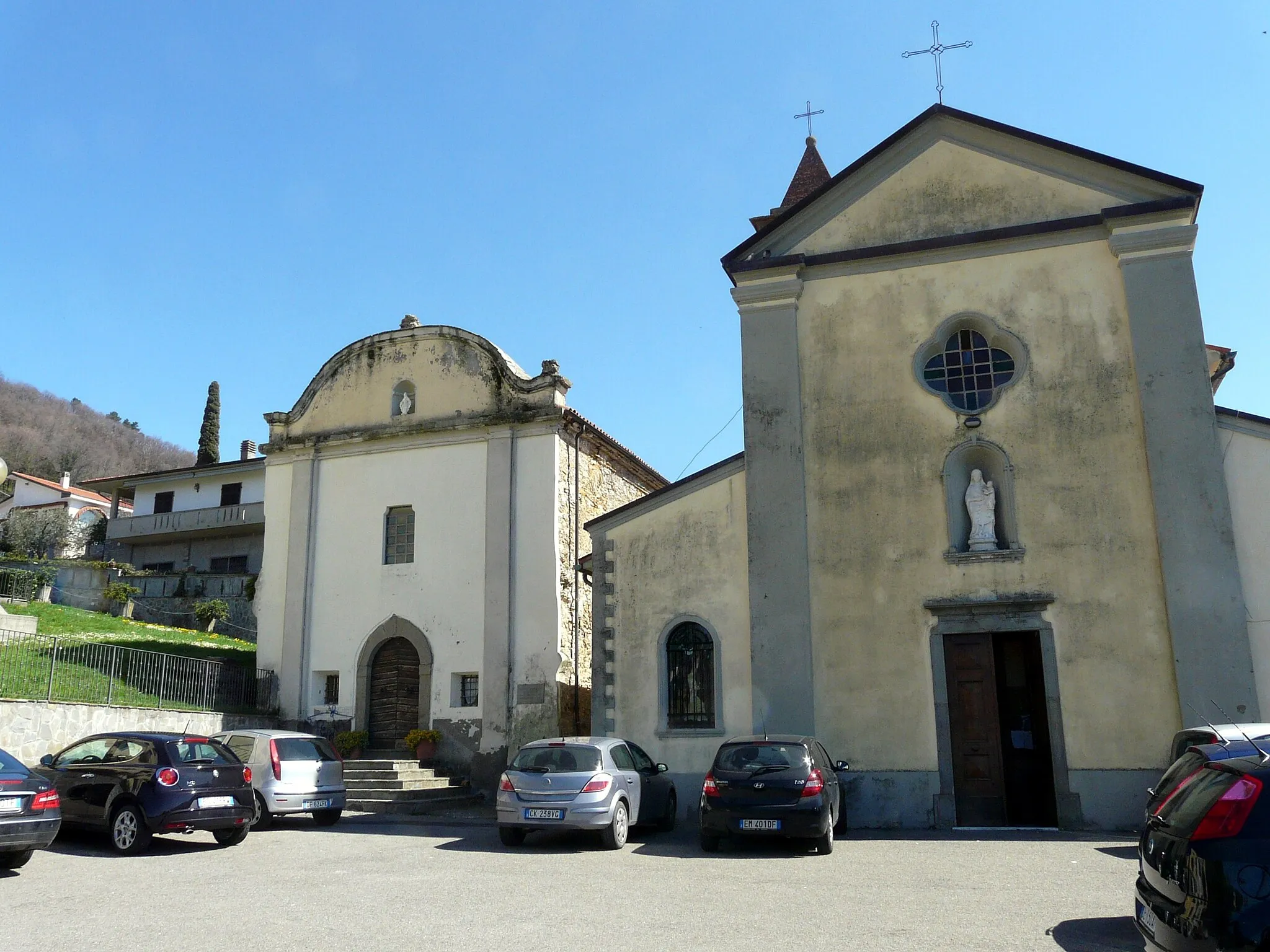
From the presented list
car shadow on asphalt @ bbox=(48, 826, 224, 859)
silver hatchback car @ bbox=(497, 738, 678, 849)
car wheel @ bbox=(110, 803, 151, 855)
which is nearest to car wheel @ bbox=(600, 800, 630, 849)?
silver hatchback car @ bbox=(497, 738, 678, 849)

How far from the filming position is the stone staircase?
17.4 meters

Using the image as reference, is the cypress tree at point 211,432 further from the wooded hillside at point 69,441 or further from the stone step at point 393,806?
the stone step at point 393,806

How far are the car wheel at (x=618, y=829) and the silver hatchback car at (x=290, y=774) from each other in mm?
4678

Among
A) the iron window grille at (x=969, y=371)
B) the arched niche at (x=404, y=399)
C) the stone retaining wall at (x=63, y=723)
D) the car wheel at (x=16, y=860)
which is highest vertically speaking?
the arched niche at (x=404, y=399)

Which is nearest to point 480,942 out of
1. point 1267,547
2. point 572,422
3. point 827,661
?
point 827,661

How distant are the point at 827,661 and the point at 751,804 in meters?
3.93

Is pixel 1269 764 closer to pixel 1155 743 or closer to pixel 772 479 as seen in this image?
pixel 1155 743

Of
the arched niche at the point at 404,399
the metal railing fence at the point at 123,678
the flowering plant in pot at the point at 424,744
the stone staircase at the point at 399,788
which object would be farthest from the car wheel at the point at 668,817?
the arched niche at the point at 404,399

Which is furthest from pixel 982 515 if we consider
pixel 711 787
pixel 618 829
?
pixel 618 829

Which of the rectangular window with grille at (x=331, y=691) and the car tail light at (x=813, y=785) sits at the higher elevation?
the rectangular window with grille at (x=331, y=691)

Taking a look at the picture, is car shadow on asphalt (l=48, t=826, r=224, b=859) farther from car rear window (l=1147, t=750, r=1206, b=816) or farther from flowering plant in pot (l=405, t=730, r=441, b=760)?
car rear window (l=1147, t=750, r=1206, b=816)

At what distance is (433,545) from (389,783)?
490 centimetres

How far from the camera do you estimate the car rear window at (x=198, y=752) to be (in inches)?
456

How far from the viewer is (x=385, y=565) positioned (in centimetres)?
2105
